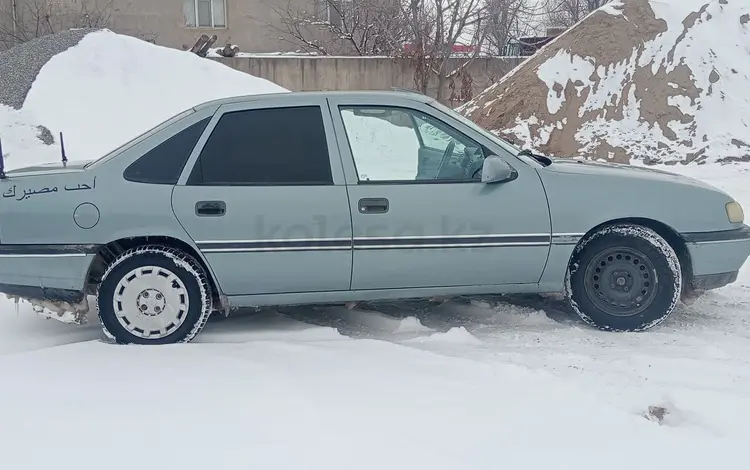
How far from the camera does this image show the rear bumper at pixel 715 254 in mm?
4770

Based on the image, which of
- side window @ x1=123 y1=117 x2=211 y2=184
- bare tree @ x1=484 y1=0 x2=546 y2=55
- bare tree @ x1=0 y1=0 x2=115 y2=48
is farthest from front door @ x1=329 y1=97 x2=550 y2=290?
bare tree @ x1=0 y1=0 x2=115 y2=48

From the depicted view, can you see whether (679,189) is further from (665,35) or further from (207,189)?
(665,35)

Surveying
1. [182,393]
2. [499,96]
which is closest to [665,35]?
[499,96]

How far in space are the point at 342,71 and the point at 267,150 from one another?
44.9 ft

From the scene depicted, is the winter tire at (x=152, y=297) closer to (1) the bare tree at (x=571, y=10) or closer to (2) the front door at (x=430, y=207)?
(2) the front door at (x=430, y=207)

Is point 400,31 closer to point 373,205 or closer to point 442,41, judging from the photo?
point 442,41

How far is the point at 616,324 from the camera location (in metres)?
4.82

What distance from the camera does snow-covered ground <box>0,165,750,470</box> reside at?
3.13 m

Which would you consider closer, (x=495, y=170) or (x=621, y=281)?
(x=495, y=170)

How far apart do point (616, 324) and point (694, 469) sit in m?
1.88

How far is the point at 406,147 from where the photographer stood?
483cm

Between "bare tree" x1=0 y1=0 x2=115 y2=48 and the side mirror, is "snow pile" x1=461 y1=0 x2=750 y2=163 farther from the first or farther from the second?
"bare tree" x1=0 y1=0 x2=115 y2=48

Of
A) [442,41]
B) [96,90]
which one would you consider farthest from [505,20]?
[96,90]

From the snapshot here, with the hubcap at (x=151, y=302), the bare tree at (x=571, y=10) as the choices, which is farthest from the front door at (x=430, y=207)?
the bare tree at (x=571, y=10)
